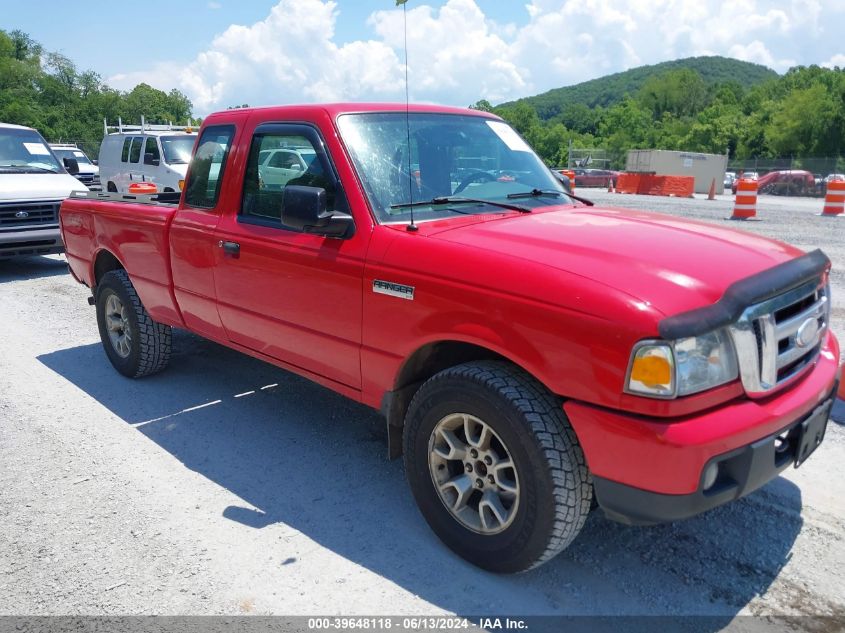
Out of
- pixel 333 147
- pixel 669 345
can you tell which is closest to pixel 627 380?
pixel 669 345

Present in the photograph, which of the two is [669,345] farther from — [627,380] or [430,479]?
[430,479]

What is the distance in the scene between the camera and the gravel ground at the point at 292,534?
9.14ft

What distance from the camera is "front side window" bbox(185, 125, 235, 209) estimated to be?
420cm

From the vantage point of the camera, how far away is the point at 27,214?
952 cm

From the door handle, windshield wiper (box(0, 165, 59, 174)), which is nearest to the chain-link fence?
windshield wiper (box(0, 165, 59, 174))

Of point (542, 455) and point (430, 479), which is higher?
point (542, 455)

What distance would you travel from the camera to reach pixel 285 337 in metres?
3.76

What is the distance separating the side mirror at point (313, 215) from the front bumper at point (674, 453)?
1437 mm

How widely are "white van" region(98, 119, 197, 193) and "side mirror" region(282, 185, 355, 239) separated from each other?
11.1 m

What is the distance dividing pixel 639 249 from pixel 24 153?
11031 millimetres

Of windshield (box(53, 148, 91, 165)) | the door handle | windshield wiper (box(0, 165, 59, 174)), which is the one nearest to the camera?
the door handle

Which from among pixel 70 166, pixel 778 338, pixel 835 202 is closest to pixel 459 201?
pixel 778 338

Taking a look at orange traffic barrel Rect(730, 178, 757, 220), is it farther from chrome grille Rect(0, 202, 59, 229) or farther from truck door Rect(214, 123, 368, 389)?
truck door Rect(214, 123, 368, 389)

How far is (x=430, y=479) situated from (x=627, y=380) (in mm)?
1112
